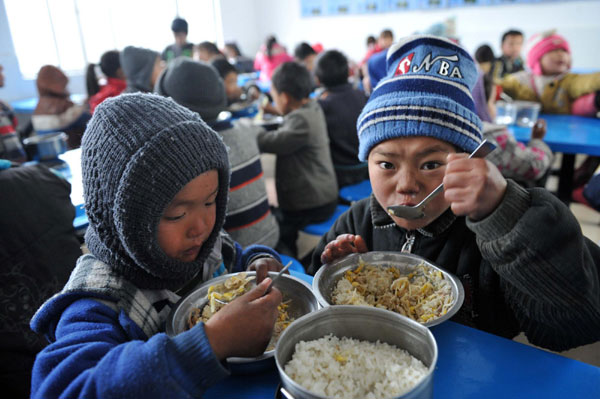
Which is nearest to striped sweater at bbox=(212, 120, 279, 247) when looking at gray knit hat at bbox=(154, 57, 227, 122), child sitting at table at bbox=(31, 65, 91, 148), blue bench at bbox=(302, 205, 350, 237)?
gray knit hat at bbox=(154, 57, 227, 122)

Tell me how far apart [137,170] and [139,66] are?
11.4 feet

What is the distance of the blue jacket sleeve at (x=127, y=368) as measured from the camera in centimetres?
65

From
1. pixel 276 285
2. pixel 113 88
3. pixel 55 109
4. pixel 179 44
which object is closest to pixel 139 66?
pixel 113 88

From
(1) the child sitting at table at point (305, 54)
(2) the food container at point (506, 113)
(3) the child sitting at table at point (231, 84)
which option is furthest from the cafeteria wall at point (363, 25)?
(2) the food container at point (506, 113)

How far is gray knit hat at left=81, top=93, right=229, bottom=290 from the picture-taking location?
2.87 ft

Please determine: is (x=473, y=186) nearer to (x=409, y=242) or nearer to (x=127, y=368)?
(x=409, y=242)

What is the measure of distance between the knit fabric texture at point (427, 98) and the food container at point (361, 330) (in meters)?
0.52

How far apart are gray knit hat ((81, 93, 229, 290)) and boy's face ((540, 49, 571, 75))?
3653mm

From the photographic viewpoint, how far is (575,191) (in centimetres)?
381

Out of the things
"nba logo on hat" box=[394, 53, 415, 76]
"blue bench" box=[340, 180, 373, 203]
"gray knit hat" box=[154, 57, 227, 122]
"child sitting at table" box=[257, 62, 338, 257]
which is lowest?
"blue bench" box=[340, 180, 373, 203]

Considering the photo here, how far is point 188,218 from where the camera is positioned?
38.9 inches

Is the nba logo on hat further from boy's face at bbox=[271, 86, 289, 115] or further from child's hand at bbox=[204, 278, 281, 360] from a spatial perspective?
boy's face at bbox=[271, 86, 289, 115]

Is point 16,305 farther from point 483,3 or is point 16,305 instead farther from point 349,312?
point 483,3

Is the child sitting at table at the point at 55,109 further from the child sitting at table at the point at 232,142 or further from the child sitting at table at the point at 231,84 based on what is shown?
the child sitting at table at the point at 232,142
